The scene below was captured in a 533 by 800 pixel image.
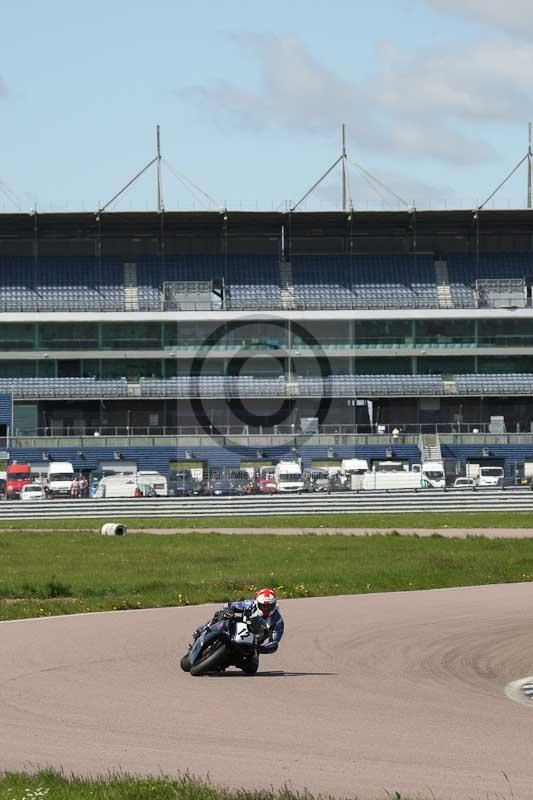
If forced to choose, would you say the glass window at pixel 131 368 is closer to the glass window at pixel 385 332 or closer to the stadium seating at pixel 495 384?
the glass window at pixel 385 332

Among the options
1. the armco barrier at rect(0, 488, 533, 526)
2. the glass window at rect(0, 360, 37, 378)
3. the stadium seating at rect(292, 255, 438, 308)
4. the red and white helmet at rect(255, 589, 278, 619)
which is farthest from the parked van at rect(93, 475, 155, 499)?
the red and white helmet at rect(255, 589, 278, 619)

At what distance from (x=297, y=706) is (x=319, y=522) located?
34781 mm

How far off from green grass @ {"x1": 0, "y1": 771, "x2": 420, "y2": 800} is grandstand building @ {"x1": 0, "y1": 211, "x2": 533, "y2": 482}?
243 feet

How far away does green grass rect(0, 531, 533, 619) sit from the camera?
25453mm

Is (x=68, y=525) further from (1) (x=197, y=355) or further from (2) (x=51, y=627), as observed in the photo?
(1) (x=197, y=355)

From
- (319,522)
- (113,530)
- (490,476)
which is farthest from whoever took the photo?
(490,476)

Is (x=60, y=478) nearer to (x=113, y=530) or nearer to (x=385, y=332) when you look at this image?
(x=385, y=332)

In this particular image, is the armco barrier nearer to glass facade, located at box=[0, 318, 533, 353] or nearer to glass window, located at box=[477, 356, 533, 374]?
glass window, located at box=[477, 356, 533, 374]

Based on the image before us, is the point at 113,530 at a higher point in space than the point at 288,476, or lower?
lower

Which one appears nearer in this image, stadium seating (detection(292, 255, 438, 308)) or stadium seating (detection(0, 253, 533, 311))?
stadium seating (detection(292, 255, 438, 308))

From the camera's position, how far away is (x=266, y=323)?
295 ft

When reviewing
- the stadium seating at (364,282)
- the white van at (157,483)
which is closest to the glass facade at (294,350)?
the stadium seating at (364,282)

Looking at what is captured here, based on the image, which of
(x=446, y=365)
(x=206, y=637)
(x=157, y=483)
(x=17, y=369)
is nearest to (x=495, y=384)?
(x=446, y=365)

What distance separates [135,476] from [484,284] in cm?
3170
